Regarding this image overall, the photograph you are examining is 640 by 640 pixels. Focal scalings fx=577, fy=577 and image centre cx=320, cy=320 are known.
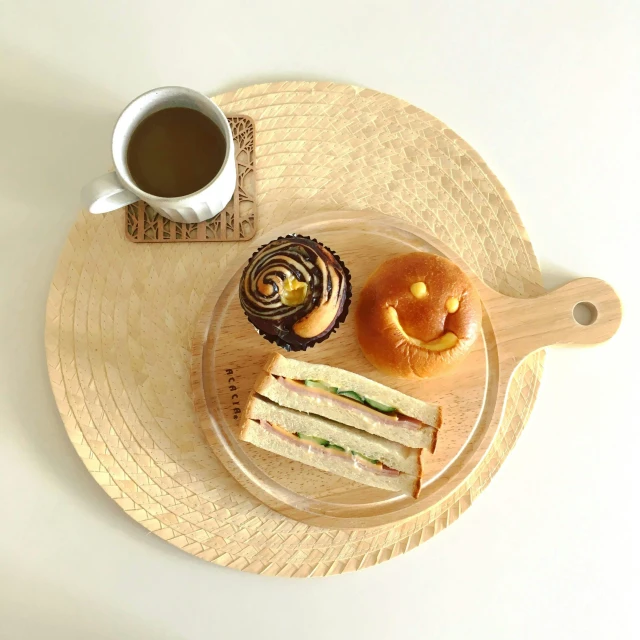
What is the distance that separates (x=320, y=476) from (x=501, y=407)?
477 millimetres

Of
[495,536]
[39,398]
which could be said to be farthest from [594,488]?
[39,398]

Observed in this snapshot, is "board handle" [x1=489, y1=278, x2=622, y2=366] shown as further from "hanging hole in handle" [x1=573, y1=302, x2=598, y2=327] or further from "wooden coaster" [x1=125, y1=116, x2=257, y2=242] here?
"wooden coaster" [x1=125, y1=116, x2=257, y2=242]

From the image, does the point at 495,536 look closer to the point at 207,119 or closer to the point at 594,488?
the point at 594,488

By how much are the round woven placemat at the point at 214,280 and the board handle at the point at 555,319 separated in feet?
0.21

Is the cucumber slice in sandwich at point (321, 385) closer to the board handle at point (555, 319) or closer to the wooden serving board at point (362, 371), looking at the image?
the wooden serving board at point (362, 371)

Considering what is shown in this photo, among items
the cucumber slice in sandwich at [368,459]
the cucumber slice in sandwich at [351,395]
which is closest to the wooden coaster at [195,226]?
the cucumber slice in sandwich at [351,395]

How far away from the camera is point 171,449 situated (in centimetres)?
143

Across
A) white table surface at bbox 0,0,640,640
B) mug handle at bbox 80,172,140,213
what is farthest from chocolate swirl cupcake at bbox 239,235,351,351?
white table surface at bbox 0,0,640,640

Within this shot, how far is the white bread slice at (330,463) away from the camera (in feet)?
4.42

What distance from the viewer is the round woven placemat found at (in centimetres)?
142

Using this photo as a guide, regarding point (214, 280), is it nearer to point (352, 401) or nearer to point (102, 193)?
point (102, 193)

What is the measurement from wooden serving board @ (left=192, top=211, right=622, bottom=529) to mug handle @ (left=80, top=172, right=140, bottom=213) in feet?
1.02

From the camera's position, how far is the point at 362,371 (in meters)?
1.42

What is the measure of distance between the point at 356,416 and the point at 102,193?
744mm
